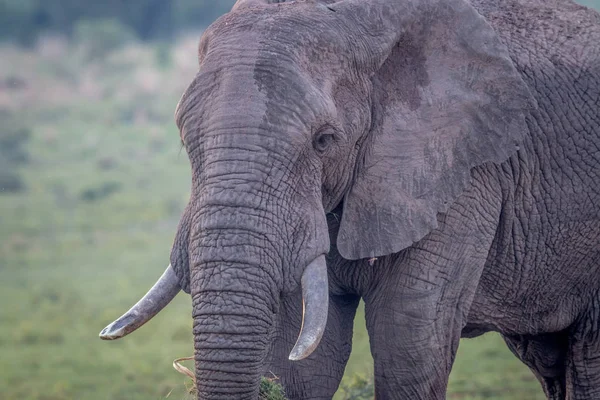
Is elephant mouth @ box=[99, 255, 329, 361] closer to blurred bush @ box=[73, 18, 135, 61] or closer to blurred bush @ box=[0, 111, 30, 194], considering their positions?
blurred bush @ box=[0, 111, 30, 194]

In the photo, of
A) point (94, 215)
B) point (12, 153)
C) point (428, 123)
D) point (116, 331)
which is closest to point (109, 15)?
point (12, 153)

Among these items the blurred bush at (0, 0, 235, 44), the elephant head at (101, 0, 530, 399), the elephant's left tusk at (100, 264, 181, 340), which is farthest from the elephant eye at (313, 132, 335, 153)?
the blurred bush at (0, 0, 235, 44)

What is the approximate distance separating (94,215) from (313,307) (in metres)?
12.9

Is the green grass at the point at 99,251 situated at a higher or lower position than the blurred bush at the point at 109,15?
lower

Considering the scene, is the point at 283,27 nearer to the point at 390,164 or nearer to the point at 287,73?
the point at 287,73

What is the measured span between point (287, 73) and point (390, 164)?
0.58m

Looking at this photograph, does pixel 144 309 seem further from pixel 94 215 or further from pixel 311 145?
pixel 94 215

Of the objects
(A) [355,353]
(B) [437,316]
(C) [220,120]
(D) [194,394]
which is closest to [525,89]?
(B) [437,316]

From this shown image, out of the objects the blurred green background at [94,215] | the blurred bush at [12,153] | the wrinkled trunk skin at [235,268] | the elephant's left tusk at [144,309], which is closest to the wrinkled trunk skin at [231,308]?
the wrinkled trunk skin at [235,268]

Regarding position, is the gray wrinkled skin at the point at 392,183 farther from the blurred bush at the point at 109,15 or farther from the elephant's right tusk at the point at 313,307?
the blurred bush at the point at 109,15

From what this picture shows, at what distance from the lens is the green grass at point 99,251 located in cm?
999

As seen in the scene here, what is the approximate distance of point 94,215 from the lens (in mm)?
16312

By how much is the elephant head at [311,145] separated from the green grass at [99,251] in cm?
44

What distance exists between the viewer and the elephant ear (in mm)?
4117
